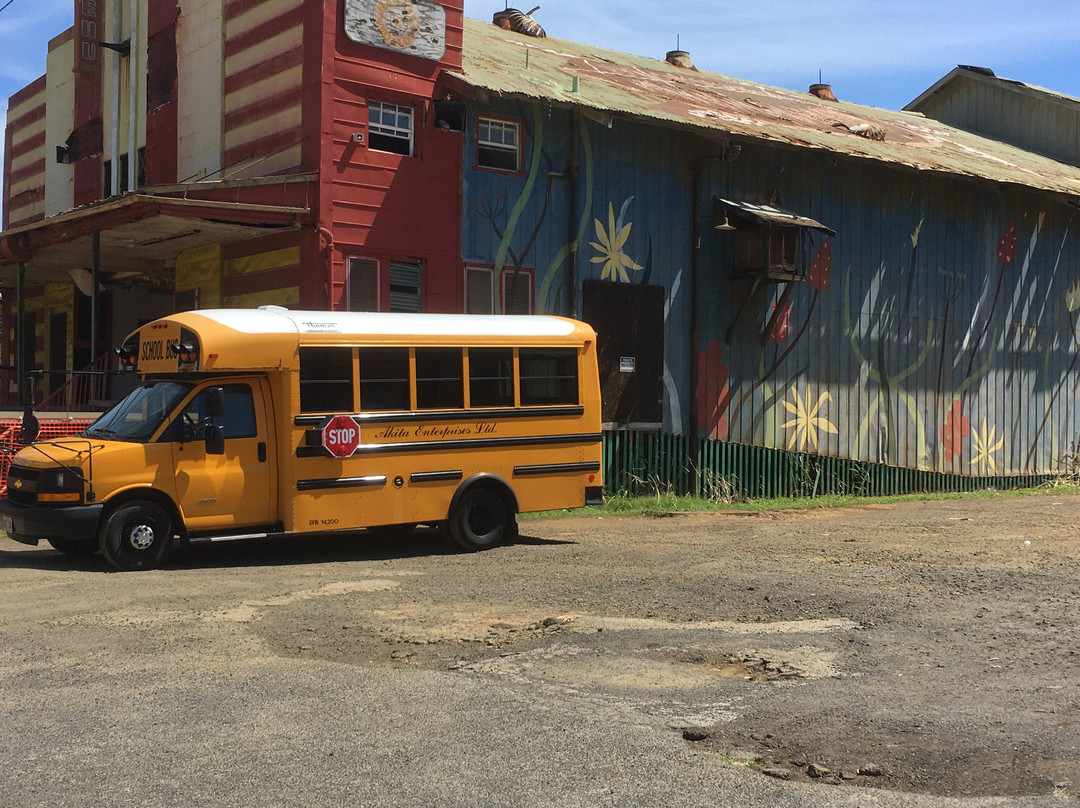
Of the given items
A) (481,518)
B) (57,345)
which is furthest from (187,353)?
(57,345)

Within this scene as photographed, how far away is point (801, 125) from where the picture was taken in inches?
908

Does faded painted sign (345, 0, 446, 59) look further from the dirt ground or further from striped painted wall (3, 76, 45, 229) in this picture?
striped painted wall (3, 76, 45, 229)

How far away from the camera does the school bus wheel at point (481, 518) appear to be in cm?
1273

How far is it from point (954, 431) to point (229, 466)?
58.4ft

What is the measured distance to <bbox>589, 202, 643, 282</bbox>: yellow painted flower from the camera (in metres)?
19.1

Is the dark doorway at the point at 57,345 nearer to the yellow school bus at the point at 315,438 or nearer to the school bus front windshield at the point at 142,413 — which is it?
the yellow school bus at the point at 315,438

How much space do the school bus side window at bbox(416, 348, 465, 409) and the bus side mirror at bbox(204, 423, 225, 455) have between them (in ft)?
7.26

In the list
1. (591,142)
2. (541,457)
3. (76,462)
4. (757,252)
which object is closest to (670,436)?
(757,252)

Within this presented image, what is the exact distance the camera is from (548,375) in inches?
531

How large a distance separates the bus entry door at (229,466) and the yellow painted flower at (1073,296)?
861 inches

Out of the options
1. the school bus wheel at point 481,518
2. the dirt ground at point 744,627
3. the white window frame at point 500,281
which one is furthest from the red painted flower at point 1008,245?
the school bus wheel at point 481,518

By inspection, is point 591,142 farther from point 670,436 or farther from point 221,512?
point 221,512

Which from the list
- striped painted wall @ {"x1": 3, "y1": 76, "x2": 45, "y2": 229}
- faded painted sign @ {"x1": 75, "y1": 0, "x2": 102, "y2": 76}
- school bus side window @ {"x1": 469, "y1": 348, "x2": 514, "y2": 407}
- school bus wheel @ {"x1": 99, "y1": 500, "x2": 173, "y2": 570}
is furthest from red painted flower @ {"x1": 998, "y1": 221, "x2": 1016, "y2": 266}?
striped painted wall @ {"x1": 3, "y1": 76, "x2": 45, "y2": 229}

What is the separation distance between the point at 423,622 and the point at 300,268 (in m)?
9.41
